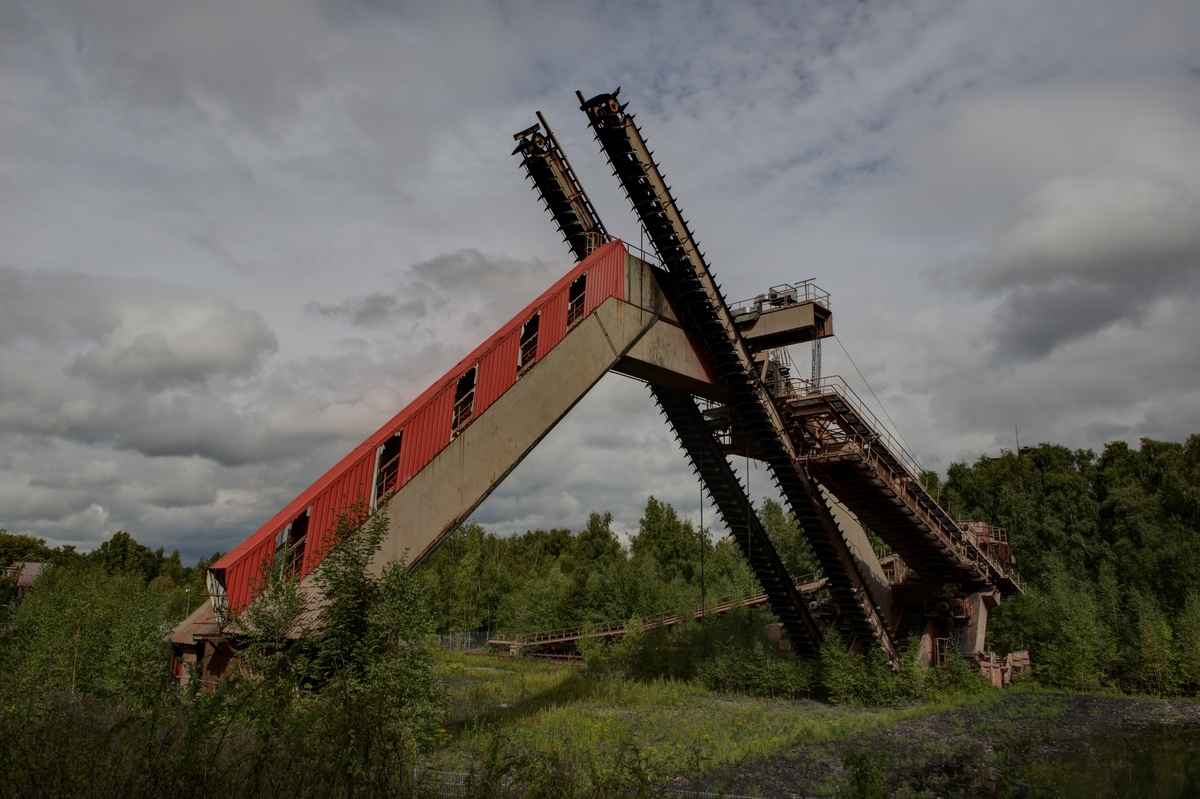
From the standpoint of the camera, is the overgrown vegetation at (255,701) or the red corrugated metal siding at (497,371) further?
the red corrugated metal siding at (497,371)

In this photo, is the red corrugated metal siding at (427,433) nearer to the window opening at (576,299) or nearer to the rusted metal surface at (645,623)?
the window opening at (576,299)

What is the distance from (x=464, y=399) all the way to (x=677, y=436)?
8.96m

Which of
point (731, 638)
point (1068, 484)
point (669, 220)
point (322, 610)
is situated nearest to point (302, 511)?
point (322, 610)

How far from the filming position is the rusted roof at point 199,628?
37.5 feet

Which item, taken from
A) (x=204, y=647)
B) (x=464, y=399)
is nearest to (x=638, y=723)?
(x=464, y=399)

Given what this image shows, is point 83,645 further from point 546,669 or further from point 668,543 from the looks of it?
point 668,543

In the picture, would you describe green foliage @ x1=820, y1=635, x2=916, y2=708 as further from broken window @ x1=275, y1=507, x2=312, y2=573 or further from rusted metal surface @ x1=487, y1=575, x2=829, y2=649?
broken window @ x1=275, y1=507, x2=312, y2=573

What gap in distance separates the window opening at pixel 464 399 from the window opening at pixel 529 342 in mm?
1151

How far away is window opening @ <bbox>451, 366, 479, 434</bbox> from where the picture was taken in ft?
44.7

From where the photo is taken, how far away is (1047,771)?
14016mm

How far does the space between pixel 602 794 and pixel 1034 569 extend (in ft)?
165

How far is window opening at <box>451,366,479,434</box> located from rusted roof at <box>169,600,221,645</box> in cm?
490

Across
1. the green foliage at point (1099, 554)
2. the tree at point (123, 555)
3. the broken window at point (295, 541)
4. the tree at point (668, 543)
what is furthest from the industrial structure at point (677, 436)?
the tree at point (123, 555)

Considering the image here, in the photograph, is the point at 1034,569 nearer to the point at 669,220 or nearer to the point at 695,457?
the point at 695,457
